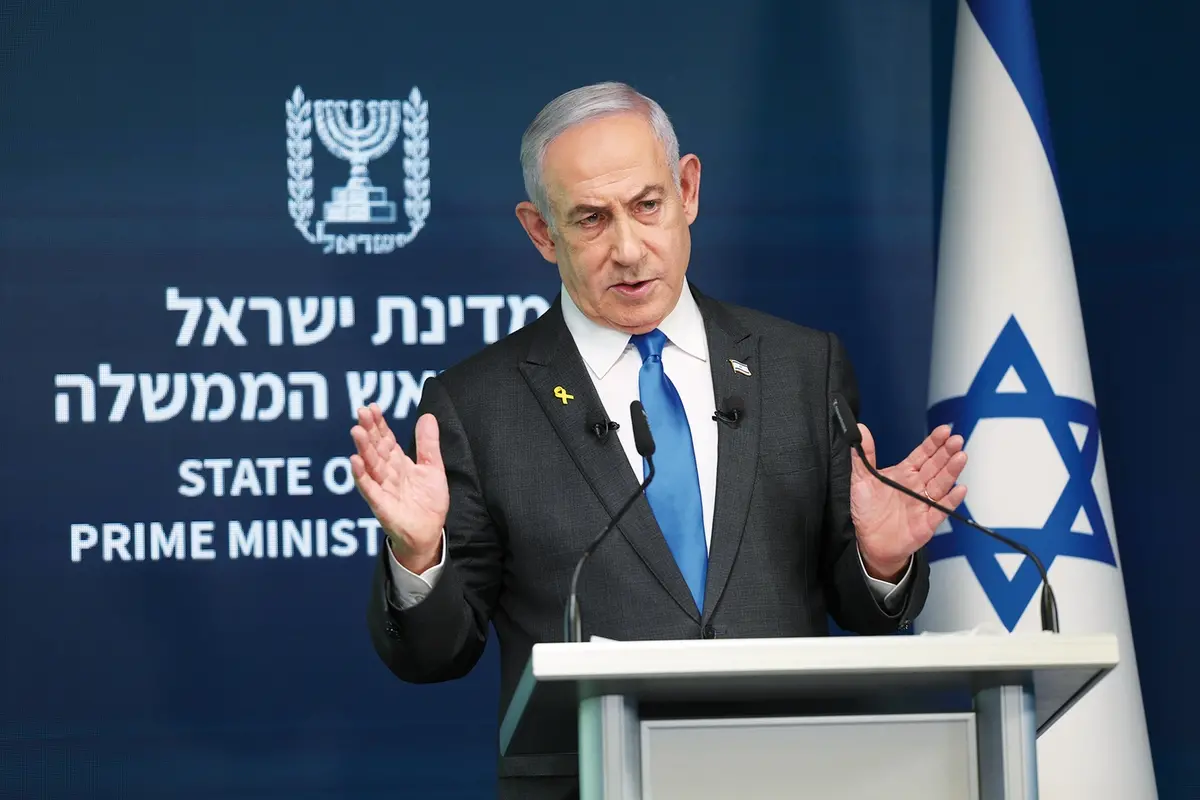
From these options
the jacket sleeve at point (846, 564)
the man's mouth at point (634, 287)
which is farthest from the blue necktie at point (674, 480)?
the jacket sleeve at point (846, 564)

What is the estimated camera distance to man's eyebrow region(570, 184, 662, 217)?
253 centimetres

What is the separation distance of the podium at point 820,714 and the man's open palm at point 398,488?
389 millimetres

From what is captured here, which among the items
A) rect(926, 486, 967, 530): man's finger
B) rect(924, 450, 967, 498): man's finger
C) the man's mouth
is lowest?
rect(926, 486, 967, 530): man's finger

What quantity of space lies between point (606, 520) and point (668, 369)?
1.08ft

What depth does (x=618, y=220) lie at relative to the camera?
8.27ft

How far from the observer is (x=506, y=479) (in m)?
2.44

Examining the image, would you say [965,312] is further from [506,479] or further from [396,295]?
[506,479]

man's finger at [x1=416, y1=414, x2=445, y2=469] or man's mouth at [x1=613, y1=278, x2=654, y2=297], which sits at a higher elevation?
man's mouth at [x1=613, y1=278, x2=654, y2=297]

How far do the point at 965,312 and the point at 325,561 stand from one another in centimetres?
175

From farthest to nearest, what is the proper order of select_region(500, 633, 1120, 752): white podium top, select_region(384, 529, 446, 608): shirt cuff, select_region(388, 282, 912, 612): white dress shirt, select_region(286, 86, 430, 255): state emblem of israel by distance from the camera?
1. select_region(286, 86, 430, 255): state emblem of israel
2. select_region(388, 282, 912, 612): white dress shirt
3. select_region(384, 529, 446, 608): shirt cuff
4. select_region(500, 633, 1120, 752): white podium top

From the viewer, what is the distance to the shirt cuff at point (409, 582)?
212 cm

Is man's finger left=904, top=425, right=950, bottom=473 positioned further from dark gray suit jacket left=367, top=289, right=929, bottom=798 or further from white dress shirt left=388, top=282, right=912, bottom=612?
white dress shirt left=388, top=282, right=912, bottom=612

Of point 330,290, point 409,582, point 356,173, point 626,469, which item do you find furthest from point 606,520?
point 356,173

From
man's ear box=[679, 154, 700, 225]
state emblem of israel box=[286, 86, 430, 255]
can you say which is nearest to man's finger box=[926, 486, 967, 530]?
man's ear box=[679, 154, 700, 225]
